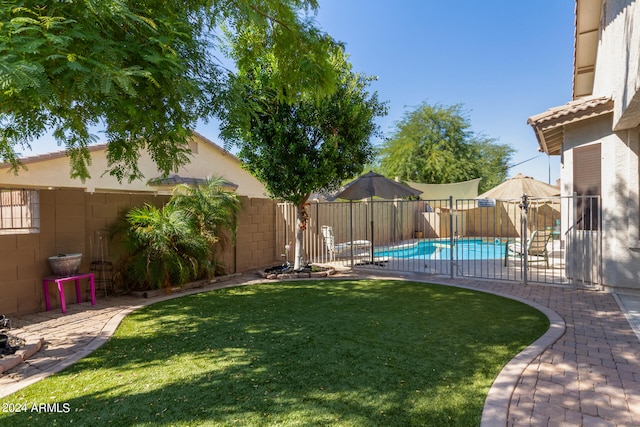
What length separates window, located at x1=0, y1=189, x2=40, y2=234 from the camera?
6.13 meters

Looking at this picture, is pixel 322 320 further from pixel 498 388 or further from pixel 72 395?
pixel 72 395

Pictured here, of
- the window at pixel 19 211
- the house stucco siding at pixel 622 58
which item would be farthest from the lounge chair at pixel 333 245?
the window at pixel 19 211

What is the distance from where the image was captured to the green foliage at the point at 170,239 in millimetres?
7543

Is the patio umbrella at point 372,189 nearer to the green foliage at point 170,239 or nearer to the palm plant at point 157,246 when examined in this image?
the green foliage at point 170,239

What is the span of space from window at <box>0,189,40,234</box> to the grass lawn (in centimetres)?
255

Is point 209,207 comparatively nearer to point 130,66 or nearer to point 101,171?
point 130,66

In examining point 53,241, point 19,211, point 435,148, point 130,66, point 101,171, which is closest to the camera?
point 130,66

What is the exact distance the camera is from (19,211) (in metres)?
6.29

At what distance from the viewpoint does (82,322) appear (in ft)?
18.8

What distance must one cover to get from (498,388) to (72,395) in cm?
404

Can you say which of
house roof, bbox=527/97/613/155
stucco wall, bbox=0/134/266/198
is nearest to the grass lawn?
house roof, bbox=527/97/613/155

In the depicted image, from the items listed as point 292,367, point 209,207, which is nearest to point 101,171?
point 209,207

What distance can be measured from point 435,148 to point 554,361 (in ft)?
82.9

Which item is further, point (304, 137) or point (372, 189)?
point (372, 189)
